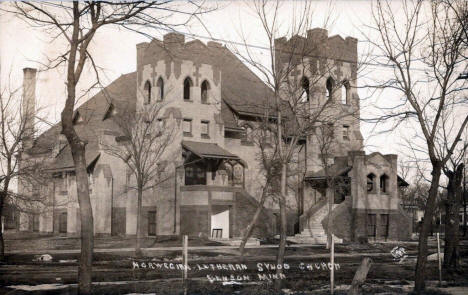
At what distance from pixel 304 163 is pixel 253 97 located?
25.1 ft

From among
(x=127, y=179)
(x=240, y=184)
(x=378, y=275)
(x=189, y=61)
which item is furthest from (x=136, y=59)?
(x=378, y=275)

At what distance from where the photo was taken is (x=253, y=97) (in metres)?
52.3

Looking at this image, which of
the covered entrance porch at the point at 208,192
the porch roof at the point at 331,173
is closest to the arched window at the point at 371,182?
the porch roof at the point at 331,173

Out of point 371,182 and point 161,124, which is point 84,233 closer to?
point 161,124

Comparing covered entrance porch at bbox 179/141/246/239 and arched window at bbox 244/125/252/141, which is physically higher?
arched window at bbox 244/125/252/141

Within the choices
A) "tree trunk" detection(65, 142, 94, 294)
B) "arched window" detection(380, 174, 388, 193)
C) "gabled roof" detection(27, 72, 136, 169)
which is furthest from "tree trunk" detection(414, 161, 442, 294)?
"arched window" detection(380, 174, 388, 193)

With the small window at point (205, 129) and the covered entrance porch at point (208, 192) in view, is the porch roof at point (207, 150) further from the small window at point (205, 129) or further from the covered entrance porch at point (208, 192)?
the small window at point (205, 129)

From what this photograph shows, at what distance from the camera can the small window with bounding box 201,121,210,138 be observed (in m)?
46.4

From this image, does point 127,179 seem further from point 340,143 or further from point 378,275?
point 378,275

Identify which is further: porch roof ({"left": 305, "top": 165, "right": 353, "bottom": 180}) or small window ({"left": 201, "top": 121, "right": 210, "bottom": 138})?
porch roof ({"left": 305, "top": 165, "right": 353, "bottom": 180})

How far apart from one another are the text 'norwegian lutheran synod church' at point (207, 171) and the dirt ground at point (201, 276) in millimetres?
12720

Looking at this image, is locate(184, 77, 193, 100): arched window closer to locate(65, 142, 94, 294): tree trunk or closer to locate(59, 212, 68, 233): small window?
locate(59, 212, 68, 233): small window

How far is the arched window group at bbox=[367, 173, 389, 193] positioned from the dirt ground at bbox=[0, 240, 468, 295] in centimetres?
2077

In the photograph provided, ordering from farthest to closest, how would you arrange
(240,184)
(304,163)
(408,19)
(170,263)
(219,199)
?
(304,163) < (240,184) < (219,199) < (170,263) < (408,19)
